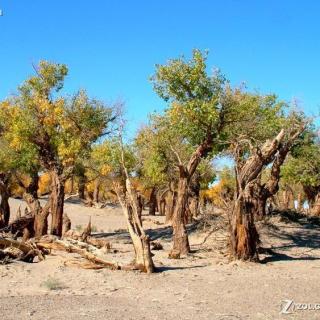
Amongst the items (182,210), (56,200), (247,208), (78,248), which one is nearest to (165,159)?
(56,200)

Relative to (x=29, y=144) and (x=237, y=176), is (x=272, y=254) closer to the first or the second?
(x=237, y=176)

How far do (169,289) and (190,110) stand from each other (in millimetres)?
9166

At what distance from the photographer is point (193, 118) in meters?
20.7

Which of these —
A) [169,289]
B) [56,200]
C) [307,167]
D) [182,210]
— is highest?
[307,167]

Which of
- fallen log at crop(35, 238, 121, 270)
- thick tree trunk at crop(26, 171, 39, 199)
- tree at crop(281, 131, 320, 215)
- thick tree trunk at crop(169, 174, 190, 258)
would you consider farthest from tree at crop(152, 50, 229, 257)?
tree at crop(281, 131, 320, 215)

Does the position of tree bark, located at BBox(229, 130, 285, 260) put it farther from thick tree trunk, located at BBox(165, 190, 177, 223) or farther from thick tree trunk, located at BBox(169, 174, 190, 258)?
thick tree trunk, located at BBox(165, 190, 177, 223)

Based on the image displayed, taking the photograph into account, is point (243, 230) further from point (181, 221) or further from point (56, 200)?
point (56, 200)

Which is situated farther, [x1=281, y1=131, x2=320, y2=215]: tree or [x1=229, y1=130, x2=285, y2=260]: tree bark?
[x1=281, y1=131, x2=320, y2=215]: tree

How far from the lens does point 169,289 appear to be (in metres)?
12.9

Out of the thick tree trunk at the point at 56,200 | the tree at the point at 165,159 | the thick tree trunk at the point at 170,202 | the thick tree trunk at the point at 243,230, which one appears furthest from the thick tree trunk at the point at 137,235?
the thick tree trunk at the point at 170,202

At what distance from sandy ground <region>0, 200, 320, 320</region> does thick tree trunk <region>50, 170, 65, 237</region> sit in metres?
5.95

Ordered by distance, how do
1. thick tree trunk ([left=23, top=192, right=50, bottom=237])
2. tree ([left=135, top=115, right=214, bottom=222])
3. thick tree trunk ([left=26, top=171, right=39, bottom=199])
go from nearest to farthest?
thick tree trunk ([left=23, top=192, right=50, bottom=237]), thick tree trunk ([left=26, top=171, right=39, bottom=199]), tree ([left=135, top=115, right=214, bottom=222])

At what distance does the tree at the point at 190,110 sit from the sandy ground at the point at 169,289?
1919 mm

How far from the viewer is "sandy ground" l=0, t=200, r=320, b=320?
10086 millimetres
